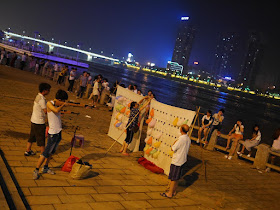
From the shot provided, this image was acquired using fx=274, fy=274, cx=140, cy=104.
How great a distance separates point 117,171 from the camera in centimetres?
721

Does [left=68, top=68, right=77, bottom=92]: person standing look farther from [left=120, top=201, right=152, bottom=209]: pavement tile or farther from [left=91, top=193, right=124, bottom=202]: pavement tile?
[left=120, top=201, right=152, bottom=209]: pavement tile

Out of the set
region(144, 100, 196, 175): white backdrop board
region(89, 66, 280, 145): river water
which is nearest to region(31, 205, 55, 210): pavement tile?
region(144, 100, 196, 175): white backdrop board

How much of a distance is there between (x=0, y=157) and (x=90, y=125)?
19.4 feet

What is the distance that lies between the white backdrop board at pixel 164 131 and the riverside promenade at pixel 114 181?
0.57 m

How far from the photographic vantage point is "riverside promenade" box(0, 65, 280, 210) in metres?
5.26

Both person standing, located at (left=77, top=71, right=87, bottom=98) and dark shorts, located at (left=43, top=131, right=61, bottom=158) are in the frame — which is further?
person standing, located at (left=77, top=71, right=87, bottom=98)

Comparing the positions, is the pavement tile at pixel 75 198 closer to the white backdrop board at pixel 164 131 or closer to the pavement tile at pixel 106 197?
the pavement tile at pixel 106 197

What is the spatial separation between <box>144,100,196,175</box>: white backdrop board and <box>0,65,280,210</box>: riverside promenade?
1.88 feet

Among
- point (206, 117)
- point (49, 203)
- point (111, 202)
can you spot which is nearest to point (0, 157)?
point (49, 203)

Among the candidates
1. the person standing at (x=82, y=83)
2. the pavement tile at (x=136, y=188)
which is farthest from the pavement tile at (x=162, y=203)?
the person standing at (x=82, y=83)

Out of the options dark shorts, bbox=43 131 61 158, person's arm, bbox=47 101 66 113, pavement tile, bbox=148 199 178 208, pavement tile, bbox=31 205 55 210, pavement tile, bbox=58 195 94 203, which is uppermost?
person's arm, bbox=47 101 66 113

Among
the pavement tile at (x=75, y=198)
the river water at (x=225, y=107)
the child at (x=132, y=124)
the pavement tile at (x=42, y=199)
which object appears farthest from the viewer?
the river water at (x=225, y=107)

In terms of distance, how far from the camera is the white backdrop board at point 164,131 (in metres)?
7.83

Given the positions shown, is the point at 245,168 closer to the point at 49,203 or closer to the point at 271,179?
the point at 271,179
